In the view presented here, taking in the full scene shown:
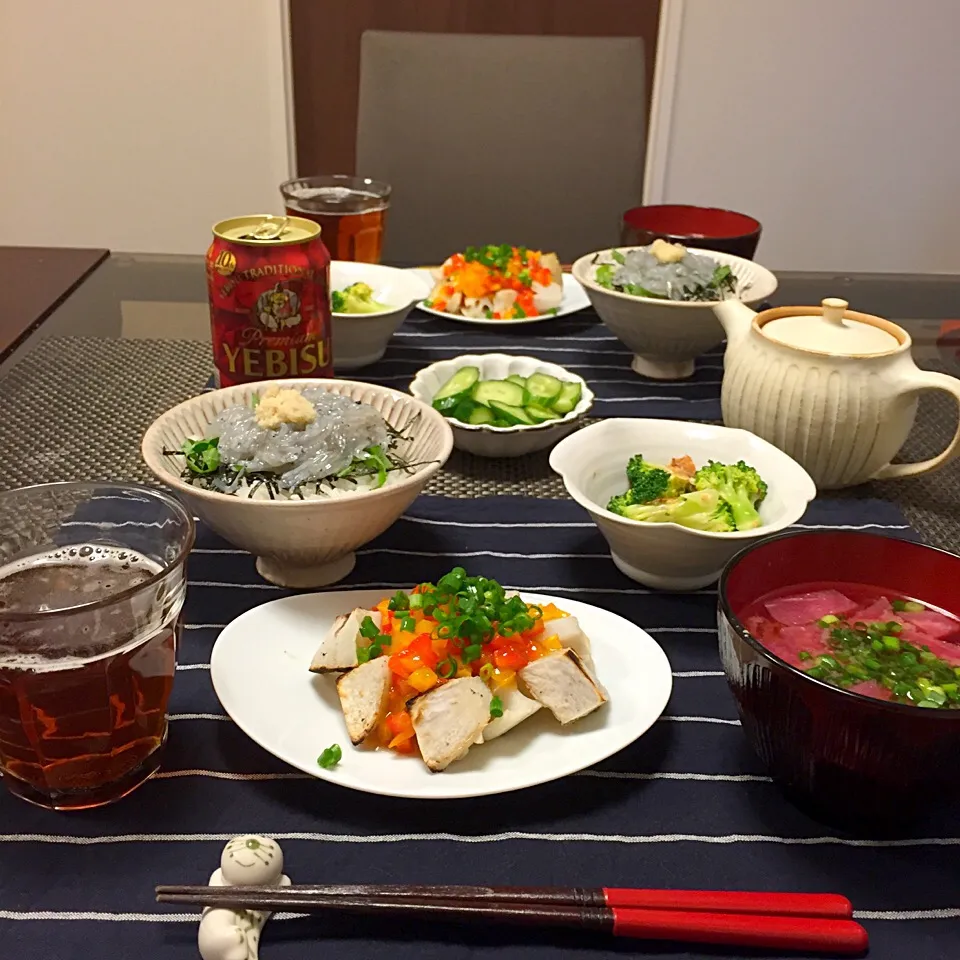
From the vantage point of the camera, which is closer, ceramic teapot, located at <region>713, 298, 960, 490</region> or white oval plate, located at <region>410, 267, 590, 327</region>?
ceramic teapot, located at <region>713, 298, 960, 490</region>

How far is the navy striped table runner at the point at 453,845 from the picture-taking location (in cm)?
61

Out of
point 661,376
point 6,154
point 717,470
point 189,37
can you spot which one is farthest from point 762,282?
point 6,154

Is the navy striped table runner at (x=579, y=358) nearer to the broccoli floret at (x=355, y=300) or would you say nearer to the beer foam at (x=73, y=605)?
the broccoli floret at (x=355, y=300)

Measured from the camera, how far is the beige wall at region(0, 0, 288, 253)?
3150mm

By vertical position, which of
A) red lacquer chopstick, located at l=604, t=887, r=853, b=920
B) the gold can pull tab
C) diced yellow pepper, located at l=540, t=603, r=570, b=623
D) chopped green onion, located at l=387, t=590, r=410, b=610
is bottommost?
red lacquer chopstick, located at l=604, t=887, r=853, b=920

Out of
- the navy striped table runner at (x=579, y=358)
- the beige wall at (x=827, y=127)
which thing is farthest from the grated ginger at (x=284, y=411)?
the beige wall at (x=827, y=127)

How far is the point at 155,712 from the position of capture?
737mm

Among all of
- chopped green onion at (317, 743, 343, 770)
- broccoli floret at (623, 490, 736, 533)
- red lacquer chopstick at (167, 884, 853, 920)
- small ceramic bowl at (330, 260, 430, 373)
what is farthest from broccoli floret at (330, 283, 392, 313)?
red lacquer chopstick at (167, 884, 853, 920)

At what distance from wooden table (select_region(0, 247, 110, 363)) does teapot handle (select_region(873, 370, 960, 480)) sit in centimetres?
129

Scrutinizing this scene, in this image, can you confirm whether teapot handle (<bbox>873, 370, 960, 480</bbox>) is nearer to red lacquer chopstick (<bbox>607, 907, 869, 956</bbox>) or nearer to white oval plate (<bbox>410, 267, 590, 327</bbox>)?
white oval plate (<bbox>410, 267, 590, 327</bbox>)

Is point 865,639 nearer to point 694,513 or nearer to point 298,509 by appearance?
point 694,513

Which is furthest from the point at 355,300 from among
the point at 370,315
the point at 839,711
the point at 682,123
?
the point at 682,123

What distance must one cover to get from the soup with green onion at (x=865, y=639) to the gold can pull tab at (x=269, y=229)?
745 millimetres

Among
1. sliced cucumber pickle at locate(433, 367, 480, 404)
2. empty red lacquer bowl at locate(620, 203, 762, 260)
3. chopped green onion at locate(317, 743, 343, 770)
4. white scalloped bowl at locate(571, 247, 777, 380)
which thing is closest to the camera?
chopped green onion at locate(317, 743, 343, 770)
